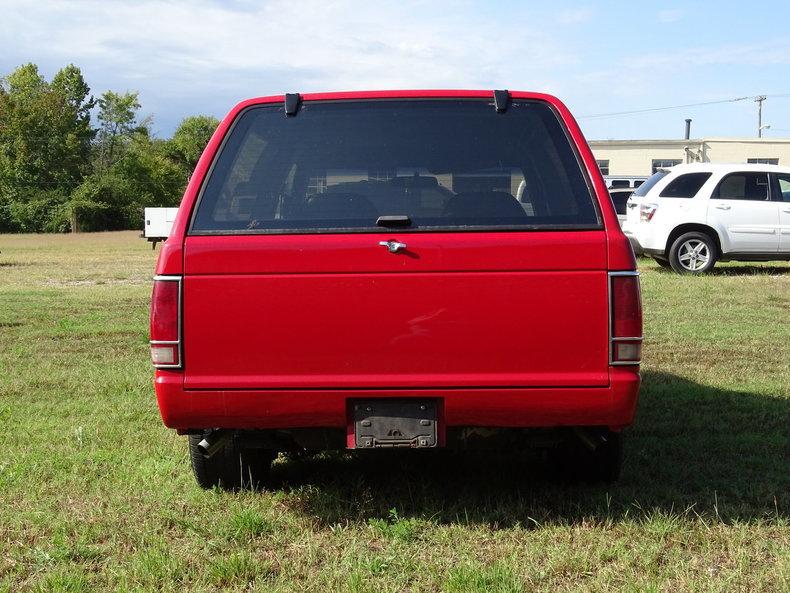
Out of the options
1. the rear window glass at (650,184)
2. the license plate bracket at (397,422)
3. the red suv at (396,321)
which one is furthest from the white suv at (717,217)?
the license plate bracket at (397,422)

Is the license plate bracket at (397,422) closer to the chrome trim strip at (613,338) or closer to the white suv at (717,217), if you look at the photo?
the chrome trim strip at (613,338)

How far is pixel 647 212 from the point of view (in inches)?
632

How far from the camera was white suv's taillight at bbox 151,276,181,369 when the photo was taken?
11.8ft

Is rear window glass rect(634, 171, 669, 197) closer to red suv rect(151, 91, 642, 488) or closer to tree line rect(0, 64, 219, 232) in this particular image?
red suv rect(151, 91, 642, 488)

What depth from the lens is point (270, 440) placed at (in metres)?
3.99

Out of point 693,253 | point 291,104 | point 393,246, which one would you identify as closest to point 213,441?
point 393,246

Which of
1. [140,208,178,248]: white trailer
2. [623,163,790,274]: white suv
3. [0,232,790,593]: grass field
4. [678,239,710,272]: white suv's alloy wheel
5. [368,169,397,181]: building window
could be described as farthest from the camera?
A: [140,208,178,248]: white trailer

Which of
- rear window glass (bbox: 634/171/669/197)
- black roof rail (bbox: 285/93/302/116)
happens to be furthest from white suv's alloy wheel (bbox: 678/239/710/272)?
black roof rail (bbox: 285/93/302/116)

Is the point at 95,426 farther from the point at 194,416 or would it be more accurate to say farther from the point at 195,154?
the point at 195,154

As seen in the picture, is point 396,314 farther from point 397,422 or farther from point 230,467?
point 230,467

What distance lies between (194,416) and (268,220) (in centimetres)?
81

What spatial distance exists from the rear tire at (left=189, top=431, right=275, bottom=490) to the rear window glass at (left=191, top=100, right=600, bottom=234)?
1152mm

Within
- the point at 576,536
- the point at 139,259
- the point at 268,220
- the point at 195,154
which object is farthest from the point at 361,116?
the point at 195,154

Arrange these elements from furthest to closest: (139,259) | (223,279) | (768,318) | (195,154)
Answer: (195,154) → (139,259) → (768,318) → (223,279)
